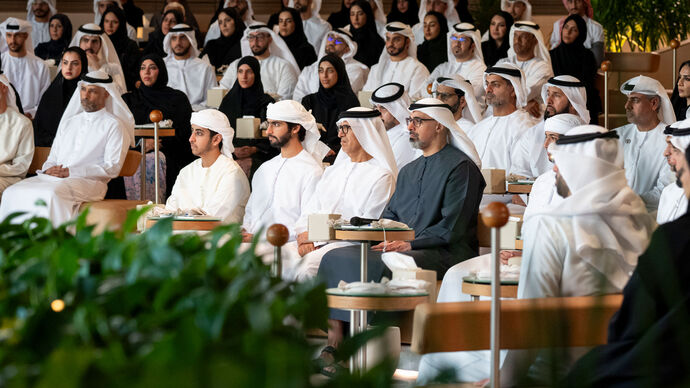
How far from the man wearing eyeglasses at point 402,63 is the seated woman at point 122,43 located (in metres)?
3.08

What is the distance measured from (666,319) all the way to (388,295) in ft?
9.19

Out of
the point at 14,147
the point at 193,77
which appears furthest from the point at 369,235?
the point at 193,77

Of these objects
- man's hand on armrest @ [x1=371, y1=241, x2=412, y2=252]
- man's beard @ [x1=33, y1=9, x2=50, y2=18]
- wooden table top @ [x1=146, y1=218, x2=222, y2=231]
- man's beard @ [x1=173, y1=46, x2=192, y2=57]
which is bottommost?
man's hand on armrest @ [x1=371, y1=241, x2=412, y2=252]

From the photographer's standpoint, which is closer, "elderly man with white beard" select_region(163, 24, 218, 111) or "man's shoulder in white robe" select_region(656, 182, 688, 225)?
"man's shoulder in white robe" select_region(656, 182, 688, 225)

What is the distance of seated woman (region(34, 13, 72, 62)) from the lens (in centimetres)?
1410

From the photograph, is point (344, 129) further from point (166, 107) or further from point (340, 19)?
point (340, 19)

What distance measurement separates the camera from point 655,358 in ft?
2.81

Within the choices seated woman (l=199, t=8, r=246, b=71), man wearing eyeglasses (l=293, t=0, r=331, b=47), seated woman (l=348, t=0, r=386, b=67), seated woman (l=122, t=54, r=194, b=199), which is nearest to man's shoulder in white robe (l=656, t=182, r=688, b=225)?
seated woman (l=122, t=54, r=194, b=199)

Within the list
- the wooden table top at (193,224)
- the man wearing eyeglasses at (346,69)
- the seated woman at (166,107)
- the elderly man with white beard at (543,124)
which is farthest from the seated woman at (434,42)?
the wooden table top at (193,224)

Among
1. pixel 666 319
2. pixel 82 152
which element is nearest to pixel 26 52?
pixel 82 152

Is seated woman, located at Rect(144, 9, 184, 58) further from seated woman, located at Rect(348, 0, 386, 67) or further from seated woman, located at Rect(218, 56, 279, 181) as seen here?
seated woman, located at Rect(218, 56, 279, 181)

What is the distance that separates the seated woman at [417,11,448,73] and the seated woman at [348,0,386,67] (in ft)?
2.50

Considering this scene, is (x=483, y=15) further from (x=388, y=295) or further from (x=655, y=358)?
(x=655, y=358)

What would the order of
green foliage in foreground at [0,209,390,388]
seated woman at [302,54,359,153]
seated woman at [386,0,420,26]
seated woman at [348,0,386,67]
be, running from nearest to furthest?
green foliage in foreground at [0,209,390,388] < seated woman at [302,54,359,153] < seated woman at [348,0,386,67] < seated woman at [386,0,420,26]
